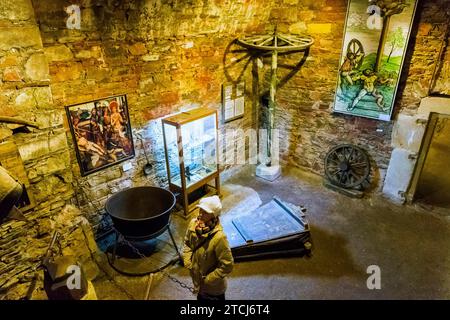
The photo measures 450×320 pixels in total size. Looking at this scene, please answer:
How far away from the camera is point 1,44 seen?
7.94 ft

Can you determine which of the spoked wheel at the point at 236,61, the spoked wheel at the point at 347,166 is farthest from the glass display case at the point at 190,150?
the spoked wheel at the point at 347,166

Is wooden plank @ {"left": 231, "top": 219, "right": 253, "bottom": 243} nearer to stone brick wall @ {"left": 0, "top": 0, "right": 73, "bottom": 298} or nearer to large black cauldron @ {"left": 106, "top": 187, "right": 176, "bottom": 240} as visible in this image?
large black cauldron @ {"left": 106, "top": 187, "right": 176, "bottom": 240}

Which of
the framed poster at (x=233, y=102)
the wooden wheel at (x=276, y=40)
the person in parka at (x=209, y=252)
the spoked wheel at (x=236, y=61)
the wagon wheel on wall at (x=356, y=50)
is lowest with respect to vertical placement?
the person in parka at (x=209, y=252)

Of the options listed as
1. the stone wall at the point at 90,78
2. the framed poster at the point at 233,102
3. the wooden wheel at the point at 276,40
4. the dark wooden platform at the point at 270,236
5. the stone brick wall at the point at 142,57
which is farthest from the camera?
the framed poster at the point at 233,102

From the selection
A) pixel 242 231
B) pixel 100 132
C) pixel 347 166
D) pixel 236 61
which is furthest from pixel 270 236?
pixel 236 61

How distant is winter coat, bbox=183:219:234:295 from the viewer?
8.01 feet

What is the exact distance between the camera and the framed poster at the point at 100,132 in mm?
3379

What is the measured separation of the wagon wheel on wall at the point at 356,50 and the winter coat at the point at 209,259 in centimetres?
361

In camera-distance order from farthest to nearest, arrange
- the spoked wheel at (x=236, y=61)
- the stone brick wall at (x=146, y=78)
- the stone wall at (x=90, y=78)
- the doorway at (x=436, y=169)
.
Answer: the spoked wheel at (x=236, y=61) < the doorway at (x=436, y=169) < the stone brick wall at (x=146, y=78) < the stone wall at (x=90, y=78)

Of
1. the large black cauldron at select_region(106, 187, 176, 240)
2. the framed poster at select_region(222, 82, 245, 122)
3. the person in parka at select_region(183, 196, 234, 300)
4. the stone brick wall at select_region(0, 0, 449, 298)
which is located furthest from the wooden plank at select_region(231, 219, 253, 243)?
the framed poster at select_region(222, 82, 245, 122)

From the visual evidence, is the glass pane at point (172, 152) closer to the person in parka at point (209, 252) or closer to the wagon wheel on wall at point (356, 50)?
the person in parka at point (209, 252)

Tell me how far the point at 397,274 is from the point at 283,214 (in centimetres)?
153

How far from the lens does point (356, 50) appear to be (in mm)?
4535

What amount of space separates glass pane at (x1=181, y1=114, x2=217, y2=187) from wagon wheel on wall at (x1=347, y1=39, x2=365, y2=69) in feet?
7.79
